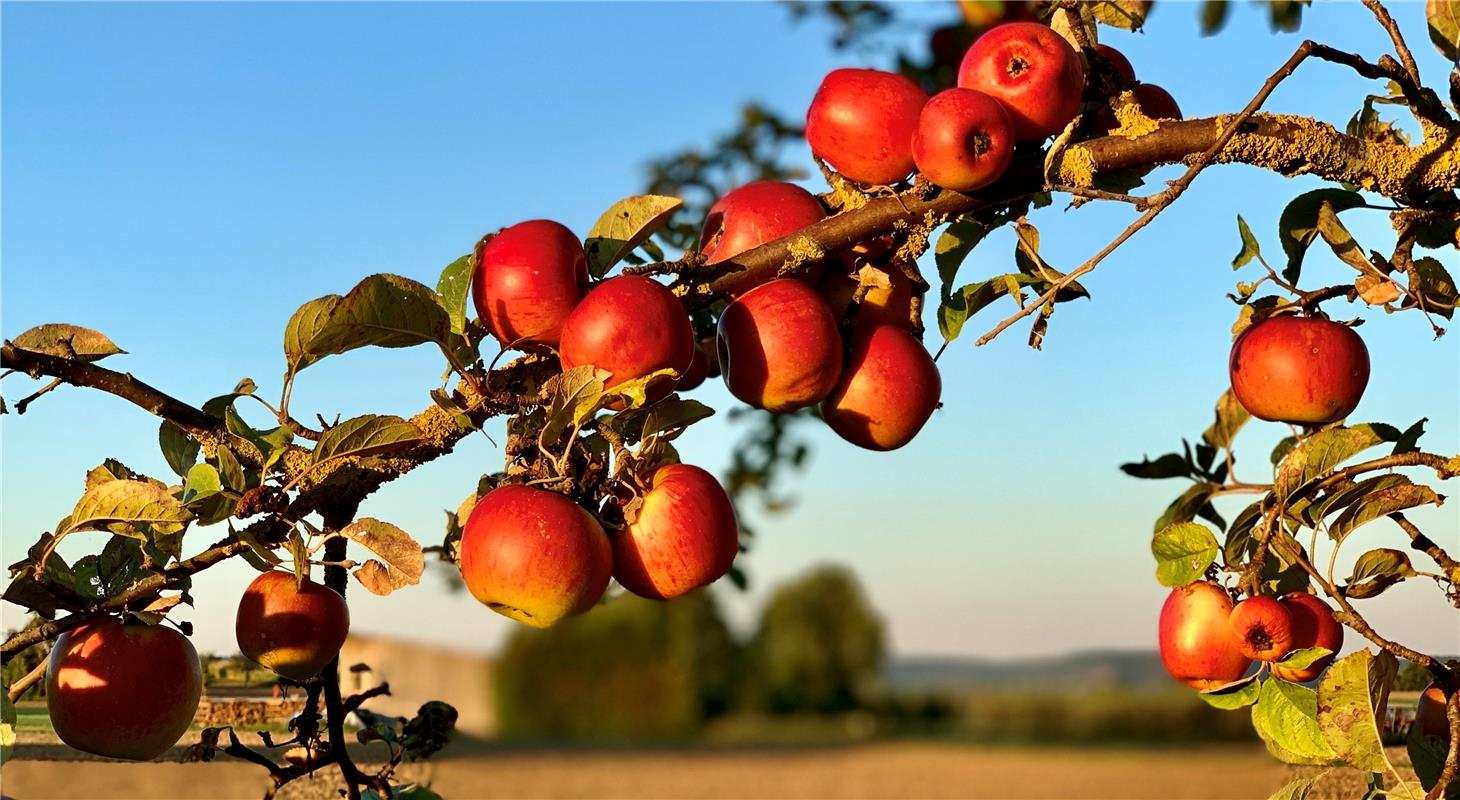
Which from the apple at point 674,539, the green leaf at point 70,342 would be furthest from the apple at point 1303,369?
the green leaf at point 70,342

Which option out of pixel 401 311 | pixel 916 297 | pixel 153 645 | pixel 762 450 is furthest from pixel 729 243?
pixel 762 450

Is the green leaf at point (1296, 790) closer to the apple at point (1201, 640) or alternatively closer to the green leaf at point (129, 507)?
the apple at point (1201, 640)

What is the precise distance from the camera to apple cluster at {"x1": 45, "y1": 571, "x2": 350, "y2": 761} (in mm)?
897

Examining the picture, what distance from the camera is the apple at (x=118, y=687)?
89 centimetres

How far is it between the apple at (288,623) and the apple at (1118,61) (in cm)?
81

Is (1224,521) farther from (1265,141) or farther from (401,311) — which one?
(401,311)

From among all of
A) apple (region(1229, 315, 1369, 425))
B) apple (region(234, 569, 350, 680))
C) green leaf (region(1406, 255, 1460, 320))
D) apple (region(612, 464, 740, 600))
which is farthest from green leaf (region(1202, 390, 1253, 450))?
apple (region(234, 569, 350, 680))

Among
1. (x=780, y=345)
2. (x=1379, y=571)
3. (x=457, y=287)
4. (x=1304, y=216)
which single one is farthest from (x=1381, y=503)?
(x=457, y=287)

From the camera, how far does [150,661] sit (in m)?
0.91

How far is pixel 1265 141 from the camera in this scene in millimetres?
926

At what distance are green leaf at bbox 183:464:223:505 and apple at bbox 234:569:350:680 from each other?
14cm

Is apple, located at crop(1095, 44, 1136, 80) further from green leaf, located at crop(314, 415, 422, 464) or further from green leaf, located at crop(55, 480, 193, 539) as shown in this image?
green leaf, located at crop(55, 480, 193, 539)

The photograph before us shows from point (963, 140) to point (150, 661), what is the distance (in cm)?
76

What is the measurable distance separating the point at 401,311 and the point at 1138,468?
89 centimetres
